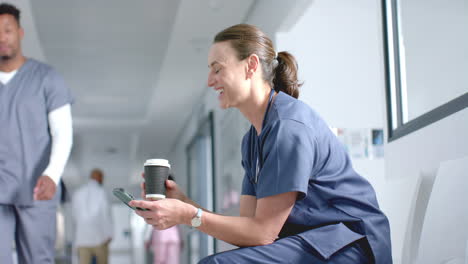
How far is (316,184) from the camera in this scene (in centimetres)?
134

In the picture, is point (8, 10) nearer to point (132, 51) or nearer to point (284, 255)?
point (284, 255)

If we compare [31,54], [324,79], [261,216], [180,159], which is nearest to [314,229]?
[261,216]

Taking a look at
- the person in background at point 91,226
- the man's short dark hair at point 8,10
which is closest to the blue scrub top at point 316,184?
the man's short dark hair at point 8,10

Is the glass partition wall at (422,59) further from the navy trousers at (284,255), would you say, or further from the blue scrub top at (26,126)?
the blue scrub top at (26,126)

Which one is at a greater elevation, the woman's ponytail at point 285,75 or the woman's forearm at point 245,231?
the woman's ponytail at point 285,75

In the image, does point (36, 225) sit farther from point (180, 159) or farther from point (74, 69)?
point (180, 159)

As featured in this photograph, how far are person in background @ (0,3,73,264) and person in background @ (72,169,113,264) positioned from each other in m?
4.24

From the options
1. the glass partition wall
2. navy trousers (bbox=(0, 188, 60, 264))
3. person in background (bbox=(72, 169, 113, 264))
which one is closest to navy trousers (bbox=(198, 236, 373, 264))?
the glass partition wall

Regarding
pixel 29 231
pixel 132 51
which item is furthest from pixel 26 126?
pixel 132 51

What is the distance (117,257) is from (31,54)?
14.6 m

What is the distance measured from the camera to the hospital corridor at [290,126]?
1.29 meters

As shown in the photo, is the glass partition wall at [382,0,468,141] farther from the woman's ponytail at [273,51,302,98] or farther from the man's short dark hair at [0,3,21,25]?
the man's short dark hair at [0,3,21,25]

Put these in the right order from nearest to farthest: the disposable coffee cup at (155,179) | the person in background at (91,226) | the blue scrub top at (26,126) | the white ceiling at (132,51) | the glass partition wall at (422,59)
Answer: the disposable coffee cup at (155,179) < the glass partition wall at (422,59) < the blue scrub top at (26,126) < the white ceiling at (132,51) < the person in background at (91,226)

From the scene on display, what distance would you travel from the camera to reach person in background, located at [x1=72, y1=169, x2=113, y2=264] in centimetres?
643
